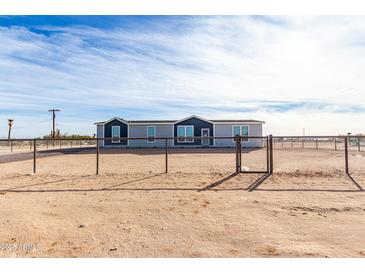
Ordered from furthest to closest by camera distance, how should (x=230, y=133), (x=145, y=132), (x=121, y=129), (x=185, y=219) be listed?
(x=145, y=132), (x=121, y=129), (x=230, y=133), (x=185, y=219)

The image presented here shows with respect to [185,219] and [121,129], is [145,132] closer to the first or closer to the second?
[121,129]

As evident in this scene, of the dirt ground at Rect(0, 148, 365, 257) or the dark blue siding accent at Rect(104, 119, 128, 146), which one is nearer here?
the dirt ground at Rect(0, 148, 365, 257)

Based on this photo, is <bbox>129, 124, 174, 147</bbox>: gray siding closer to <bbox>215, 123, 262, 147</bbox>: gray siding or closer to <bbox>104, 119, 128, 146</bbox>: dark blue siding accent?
<bbox>104, 119, 128, 146</bbox>: dark blue siding accent

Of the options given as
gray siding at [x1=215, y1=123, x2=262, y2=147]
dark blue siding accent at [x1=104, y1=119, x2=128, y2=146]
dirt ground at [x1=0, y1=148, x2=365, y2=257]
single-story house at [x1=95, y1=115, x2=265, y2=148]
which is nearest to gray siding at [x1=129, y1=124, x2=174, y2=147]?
single-story house at [x1=95, y1=115, x2=265, y2=148]

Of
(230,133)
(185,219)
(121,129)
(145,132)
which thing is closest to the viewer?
(185,219)

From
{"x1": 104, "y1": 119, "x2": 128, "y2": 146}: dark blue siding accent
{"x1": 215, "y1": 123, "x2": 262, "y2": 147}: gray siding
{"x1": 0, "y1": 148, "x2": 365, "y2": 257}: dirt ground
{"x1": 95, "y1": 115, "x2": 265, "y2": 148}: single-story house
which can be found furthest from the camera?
{"x1": 104, "y1": 119, "x2": 128, "y2": 146}: dark blue siding accent

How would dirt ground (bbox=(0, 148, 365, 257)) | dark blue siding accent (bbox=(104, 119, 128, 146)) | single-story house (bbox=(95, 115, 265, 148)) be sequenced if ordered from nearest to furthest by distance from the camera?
dirt ground (bbox=(0, 148, 365, 257))
single-story house (bbox=(95, 115, 265, 148))
dark blue siding accent (bbox=(104, 119, 128, 146))

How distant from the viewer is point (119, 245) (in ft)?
11.9

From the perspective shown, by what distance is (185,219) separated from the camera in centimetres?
468

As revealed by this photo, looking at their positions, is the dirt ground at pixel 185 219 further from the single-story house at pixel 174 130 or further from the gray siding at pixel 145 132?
the gray siding at pixel 145 132

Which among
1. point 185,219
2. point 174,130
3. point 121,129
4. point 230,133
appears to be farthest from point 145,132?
point 185,219

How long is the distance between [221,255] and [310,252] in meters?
1.16

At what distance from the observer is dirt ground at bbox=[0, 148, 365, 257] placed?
11.5 feet

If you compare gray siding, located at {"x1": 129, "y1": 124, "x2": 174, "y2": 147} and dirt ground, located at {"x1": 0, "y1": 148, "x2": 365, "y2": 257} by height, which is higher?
gray siding, located at {"x1": 129, "y1": 124, "x2": 174, "y2": 147}
